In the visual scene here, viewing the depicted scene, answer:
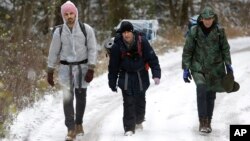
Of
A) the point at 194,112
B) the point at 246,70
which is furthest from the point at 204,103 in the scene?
the point at 246,70

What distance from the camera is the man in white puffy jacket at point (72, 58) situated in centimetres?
793

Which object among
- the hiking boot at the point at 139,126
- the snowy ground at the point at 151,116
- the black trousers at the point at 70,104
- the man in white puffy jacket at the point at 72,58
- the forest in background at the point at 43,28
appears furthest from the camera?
the forest in background at the point at 43,28

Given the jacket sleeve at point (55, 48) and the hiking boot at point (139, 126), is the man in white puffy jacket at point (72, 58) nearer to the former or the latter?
the jacket sleeve at point (55, 48)

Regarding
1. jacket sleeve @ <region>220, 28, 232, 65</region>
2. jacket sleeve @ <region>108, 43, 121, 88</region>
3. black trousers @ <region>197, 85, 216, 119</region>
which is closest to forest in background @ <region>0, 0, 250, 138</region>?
jacket sleeve @ <region>108, 43, 121, 88</region>

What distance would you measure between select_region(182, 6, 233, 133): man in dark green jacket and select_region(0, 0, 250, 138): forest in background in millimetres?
2764

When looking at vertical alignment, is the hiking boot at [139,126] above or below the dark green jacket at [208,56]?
below

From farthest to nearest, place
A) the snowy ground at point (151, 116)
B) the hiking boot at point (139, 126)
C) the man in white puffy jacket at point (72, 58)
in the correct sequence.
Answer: the hiking boot at point (139, 126)
the snowy ground at point (151, 116)
the man in white puffy jacket at point (72, 58)

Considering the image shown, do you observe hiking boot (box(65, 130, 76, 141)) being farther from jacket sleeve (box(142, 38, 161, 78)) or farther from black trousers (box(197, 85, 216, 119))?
black trousers (box(197, 85, 216, 119))

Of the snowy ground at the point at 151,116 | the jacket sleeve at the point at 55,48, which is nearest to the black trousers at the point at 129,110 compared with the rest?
the snowy ground at the point at 151,116

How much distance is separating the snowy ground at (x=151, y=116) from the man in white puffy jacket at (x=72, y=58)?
63 centimetres

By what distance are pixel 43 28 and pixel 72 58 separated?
20.4 meters

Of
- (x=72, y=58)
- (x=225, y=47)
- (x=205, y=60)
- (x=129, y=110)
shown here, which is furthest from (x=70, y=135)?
(x=225, y=47)

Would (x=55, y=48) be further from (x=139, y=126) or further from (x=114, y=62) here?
(x=139, y=126)

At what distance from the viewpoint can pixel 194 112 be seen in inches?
377
